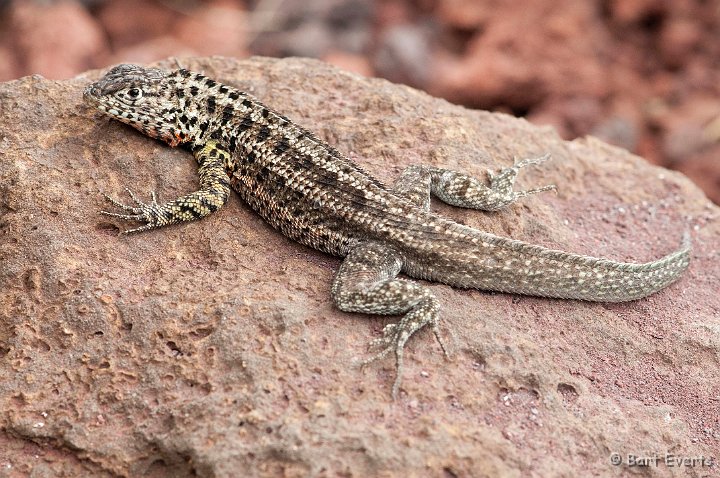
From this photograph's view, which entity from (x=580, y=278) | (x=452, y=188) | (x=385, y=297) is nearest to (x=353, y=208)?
(x=385, y=297)

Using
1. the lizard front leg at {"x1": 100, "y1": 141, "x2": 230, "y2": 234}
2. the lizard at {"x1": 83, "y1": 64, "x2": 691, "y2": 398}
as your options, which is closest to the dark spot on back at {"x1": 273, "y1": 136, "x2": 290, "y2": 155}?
the lizard at {"x1": 83, "y1": 64, "x2": 691, "y2": 398}

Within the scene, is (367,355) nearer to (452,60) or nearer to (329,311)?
(329,311)

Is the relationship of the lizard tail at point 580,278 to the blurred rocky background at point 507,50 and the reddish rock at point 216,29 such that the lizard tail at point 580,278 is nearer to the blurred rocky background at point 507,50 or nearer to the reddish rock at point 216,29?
the blurred rocky background at point 507,50

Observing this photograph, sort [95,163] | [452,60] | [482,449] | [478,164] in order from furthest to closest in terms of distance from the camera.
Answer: [452,60] < [478,164] < [95,163] < [482,449]

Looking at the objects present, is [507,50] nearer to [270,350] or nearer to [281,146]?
[281,146]

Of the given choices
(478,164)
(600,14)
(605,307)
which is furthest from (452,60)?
(605,307)

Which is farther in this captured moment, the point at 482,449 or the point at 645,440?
the point at 645,440

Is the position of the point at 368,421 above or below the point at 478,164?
below
